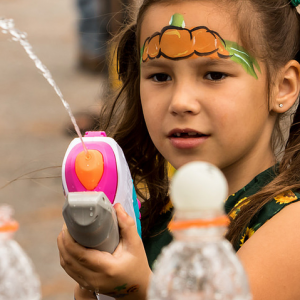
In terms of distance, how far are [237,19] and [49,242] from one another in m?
2.23

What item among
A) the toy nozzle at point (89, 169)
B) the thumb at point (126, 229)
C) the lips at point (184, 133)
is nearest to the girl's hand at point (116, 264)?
the thumb at point (126, 229)

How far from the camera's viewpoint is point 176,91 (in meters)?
1.17

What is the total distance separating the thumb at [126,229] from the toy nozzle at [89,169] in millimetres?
109

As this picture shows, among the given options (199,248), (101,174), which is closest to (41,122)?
(101,174)

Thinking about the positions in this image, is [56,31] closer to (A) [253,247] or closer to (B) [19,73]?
(B) [19,73]

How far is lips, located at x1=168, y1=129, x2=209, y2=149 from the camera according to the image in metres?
1.19

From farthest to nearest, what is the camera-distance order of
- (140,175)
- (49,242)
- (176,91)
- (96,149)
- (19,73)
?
(19,73)
(49,242)
(140,175)
(176,91)
(96,149)

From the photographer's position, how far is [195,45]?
3.86 ft

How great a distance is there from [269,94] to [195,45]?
225 mm

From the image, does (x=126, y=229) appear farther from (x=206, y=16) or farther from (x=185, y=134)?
(x=206, y=16)

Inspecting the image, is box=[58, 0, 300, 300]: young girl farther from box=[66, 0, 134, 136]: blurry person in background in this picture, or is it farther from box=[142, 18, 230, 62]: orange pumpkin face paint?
box=[66, 0, 134, 136]: blurry person in background

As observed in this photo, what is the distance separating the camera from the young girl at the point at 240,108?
1.03 meters

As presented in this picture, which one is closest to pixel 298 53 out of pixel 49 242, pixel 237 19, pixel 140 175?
pixel 237 19

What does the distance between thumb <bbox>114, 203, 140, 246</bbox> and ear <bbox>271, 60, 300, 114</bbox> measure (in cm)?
58
